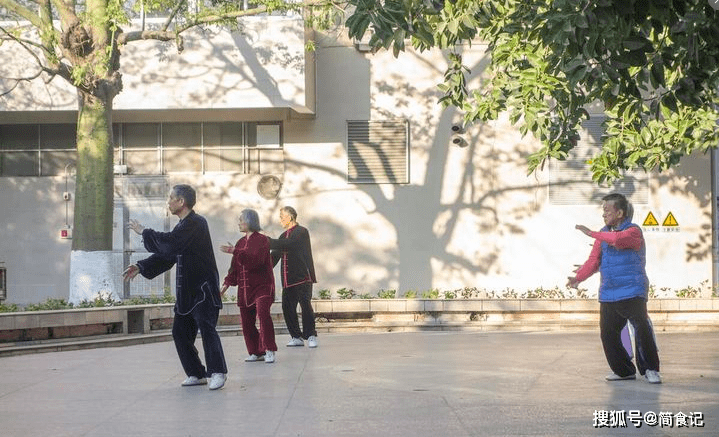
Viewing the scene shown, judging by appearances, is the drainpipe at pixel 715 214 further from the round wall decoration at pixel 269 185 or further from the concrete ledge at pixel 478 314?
the round wall decoration at pixel 269 185

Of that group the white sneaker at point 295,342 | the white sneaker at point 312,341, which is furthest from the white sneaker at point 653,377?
the white sneaker at point 295,342

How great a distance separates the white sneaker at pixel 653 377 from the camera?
12711mm

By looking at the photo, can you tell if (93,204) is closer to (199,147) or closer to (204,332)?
(199,147)

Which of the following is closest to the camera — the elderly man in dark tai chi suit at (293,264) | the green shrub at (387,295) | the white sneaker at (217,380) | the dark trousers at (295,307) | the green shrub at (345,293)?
the white sneaker at (217,380)

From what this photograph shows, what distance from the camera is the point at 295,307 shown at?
18312 millimetres

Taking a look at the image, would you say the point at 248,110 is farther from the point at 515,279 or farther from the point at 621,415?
the point at 621,415

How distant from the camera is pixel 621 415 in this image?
1008 cm

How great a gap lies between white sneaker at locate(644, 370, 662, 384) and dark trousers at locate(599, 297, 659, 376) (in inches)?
1.8

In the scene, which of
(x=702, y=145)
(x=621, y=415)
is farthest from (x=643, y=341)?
(x=702, y=145)

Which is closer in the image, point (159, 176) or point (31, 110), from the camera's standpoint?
point (31, 110)

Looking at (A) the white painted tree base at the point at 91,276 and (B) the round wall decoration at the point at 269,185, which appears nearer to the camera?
(A) the white painted tree base at the point at 91,276

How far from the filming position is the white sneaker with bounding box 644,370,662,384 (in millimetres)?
12711

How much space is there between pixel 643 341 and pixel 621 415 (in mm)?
2831

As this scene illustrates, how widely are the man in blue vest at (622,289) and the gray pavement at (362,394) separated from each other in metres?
0.23
